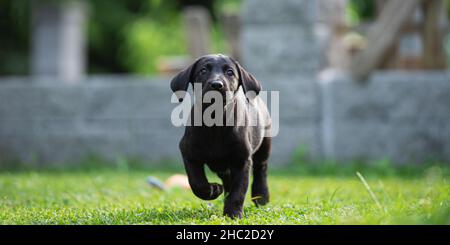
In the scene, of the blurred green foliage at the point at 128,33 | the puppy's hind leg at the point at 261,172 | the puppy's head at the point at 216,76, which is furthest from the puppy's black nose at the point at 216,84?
the blurred green foliage at the point at 128,33

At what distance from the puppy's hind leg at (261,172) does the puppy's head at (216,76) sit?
2.67 feet

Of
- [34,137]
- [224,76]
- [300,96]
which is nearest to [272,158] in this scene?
[300,96]

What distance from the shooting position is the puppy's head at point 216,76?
4695mm

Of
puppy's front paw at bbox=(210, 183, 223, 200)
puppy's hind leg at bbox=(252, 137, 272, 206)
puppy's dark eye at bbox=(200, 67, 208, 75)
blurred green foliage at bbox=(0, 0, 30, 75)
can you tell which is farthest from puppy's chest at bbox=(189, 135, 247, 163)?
blurred green foliage at bbox=(0, 0, 30, 75)

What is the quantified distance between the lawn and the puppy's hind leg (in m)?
0.09

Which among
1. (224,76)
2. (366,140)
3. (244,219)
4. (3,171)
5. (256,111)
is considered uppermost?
(224,76)

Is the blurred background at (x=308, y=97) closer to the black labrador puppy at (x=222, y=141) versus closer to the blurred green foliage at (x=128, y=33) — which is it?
the black labrador puppy at (x=222, y=141)

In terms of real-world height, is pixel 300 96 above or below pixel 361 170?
above

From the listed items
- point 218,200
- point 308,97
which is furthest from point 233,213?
point 308,97

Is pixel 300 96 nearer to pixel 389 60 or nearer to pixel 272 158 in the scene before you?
pixel 272 158

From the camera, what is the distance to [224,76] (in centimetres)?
473

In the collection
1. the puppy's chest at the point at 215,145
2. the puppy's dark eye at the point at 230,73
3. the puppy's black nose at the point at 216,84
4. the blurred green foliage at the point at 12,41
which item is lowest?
the blurred green foliage at the point at 12,41

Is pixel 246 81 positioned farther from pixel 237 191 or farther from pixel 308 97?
pixel 308 97

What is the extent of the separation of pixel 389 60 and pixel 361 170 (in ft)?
7.26
